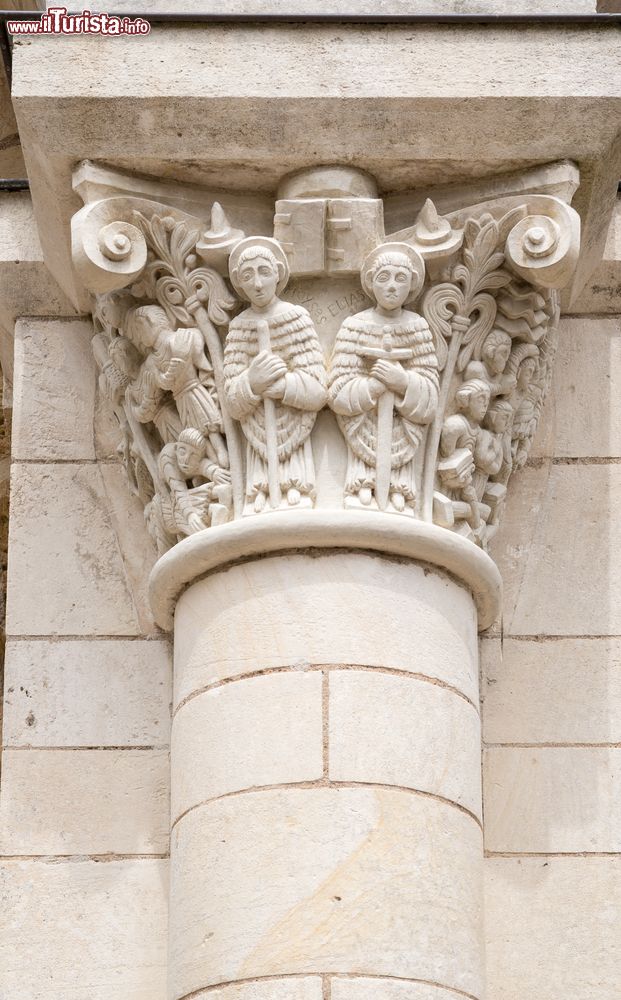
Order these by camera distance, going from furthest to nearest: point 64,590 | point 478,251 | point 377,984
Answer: point 64,590 < point 478,251 < point 377,984

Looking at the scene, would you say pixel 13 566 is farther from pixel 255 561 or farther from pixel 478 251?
pixel 478 251

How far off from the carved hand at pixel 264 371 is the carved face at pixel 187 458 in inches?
10.1

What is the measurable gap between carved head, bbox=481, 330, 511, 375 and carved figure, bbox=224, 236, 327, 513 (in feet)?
1.50

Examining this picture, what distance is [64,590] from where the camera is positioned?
491 centimetres

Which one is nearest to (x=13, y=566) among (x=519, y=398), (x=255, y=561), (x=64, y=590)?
(x=64, y=590)

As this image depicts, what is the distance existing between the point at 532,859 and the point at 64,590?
1432mm

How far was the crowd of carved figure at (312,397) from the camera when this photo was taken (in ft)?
14.6

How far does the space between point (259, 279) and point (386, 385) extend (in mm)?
418

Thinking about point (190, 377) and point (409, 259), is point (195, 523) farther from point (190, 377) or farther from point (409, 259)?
point (409, 259)

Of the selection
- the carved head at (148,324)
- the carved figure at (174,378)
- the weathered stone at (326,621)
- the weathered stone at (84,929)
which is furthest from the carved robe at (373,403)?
the weathered stone at (84,929)

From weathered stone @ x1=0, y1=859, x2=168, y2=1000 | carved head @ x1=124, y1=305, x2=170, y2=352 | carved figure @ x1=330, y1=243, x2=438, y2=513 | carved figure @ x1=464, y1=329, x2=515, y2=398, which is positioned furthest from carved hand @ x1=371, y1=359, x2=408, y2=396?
weathered stone @ x1=0, y1=859, x2=168, y2=1000

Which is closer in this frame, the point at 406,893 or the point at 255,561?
the point at 406,893

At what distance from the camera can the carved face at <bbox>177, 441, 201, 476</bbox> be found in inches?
180

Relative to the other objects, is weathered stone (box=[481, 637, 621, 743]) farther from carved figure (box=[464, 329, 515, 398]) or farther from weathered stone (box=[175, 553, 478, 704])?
carved figure (box=[464, 329, 515, 398])
